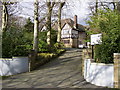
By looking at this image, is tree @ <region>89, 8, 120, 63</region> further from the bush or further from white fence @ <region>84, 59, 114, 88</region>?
the bush

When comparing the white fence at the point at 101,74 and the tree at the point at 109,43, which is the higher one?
the tree at the point at 109,43

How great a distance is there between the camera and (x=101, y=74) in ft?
20.5

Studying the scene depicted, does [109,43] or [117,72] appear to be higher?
[109,43]

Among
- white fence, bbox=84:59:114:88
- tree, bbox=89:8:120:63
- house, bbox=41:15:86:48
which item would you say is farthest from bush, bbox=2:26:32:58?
house, bbox=41:15:86:48

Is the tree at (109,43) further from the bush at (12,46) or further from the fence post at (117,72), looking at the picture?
the bush at (12,46)

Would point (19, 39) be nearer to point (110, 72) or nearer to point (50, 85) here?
point (50, 85)

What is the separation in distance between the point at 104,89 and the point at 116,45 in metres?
2.13

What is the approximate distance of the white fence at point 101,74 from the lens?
5.99 metres

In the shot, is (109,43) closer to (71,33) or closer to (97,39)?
(97,39)

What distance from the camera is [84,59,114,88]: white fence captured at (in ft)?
19.6

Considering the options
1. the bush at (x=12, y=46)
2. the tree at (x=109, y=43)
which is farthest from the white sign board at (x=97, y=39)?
the bush at (x=12, y=46)

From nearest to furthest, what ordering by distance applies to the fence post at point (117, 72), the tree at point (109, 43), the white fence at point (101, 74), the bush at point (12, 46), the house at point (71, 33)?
the fence post at point (117, 72)
the white fence at point (101, 74)
the tree at point (109, 43)
the bush at point (12, 46)
the house at point (71, 33)

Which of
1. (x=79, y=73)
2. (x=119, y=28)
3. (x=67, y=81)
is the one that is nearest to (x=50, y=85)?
(x=67, y=81)

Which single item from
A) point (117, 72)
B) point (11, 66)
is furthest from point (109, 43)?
point (11, 66)
